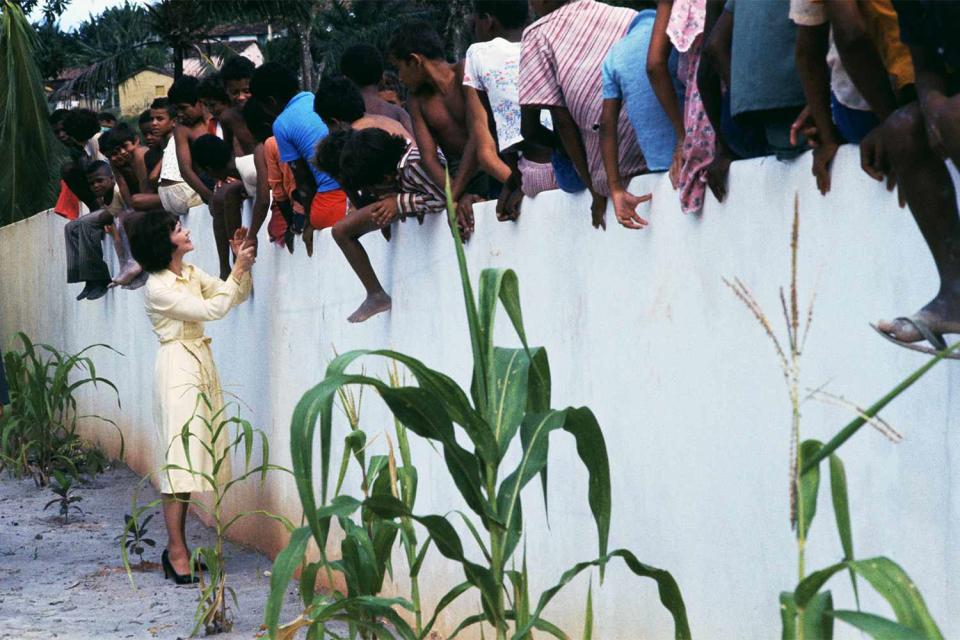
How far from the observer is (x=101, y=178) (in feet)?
32.4

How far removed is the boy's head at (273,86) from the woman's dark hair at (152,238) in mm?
792

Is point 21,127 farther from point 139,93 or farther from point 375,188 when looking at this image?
point 139,93

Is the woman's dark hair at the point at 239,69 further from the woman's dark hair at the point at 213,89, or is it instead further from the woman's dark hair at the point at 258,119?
the woman's dark hair at the point at 258,119

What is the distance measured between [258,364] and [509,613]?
13.8 feet

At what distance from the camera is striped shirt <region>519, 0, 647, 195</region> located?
4.00m

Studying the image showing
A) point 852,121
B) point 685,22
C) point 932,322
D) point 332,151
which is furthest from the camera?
point 332,151

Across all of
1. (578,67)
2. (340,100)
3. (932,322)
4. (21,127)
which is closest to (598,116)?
(578,67)

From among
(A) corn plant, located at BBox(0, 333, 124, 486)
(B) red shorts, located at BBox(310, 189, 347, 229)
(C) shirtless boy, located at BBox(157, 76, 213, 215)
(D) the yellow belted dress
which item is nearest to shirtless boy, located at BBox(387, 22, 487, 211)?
(B) red shorts, located at BBox(310, 189, 347, 229)

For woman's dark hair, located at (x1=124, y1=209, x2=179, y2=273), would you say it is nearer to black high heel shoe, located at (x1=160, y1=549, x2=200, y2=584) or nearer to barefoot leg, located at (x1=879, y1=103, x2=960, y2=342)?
black high heel shoe, located at (x1=160, y1=549, x2=200, y2=584)

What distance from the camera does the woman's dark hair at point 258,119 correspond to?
22.9 ft

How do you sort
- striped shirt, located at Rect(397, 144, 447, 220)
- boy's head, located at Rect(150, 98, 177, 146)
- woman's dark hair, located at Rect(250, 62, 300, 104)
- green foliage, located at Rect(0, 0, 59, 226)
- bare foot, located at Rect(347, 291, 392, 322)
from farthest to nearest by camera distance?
1. green foliage, located at Rect(0, 0, 59, 226)
2. boy's head, located at Rect(150, 98, 177, 146)
3. woman's dark hair, located at Rect(250, 62, 300, 104)
4. bare foot, located at Rect(347, 291, 392, 322)
5. striped shirt, located at Rect(397, 144, 447, 220)

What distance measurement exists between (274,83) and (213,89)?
1085 millimetres

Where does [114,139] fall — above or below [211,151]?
above

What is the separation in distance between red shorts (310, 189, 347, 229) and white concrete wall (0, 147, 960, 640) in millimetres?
755
